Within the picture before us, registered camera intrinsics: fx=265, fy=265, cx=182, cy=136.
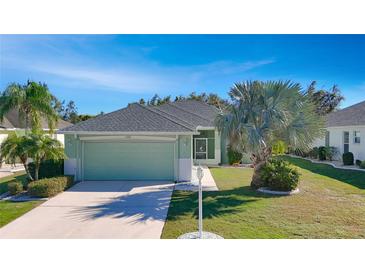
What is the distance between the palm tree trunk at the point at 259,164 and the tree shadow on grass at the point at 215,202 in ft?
1.28

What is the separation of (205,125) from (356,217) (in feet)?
42.6

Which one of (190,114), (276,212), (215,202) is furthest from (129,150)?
(190,114)

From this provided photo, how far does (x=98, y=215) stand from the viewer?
8.22 metres

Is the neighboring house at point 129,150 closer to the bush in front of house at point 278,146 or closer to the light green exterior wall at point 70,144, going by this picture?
the light green exterior wall at point 70,144

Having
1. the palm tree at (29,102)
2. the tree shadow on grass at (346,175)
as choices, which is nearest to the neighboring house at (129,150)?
the palm tree at (29,102)

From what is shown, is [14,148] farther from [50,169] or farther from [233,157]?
[233,157]

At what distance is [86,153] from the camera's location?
13.6 m

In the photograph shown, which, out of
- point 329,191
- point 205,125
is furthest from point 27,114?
point 329,191

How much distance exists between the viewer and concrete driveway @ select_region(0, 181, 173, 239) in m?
6.83

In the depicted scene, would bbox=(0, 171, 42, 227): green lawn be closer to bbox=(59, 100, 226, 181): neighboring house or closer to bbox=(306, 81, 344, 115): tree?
bbox=(59, 100, 226, 181): neighboring house

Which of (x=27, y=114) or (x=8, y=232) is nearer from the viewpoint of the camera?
(x=8, y=232)

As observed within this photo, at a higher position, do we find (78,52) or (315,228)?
(78,52)

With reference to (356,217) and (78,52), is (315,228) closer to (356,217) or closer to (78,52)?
(356,217)
